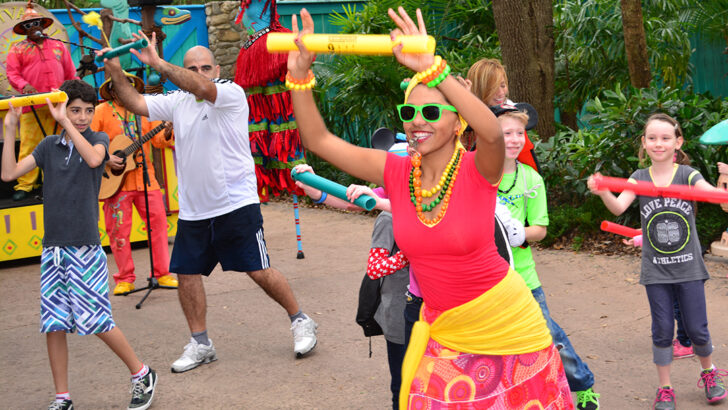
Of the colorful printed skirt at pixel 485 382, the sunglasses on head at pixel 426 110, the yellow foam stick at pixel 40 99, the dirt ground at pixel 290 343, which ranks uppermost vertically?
the sunglasses on head at pixel 426 110

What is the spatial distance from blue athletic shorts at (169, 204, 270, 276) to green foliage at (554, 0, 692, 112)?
616 cm

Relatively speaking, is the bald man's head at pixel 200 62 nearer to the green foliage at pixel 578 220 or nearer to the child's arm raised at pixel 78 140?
the child's arm raised at pixel 78 140

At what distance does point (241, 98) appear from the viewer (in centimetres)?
521

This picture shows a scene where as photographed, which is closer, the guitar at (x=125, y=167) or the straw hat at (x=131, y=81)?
the guitar at (x=125, y=167)

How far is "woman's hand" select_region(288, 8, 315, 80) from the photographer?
2.55 m

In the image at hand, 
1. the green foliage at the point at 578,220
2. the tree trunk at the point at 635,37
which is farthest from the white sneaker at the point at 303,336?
the tree trunk at the point at 635,37

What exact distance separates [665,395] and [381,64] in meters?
7.69

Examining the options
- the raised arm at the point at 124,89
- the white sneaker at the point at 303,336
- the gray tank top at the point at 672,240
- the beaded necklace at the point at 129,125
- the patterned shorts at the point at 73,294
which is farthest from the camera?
the beaded necklace at the point at 129,125

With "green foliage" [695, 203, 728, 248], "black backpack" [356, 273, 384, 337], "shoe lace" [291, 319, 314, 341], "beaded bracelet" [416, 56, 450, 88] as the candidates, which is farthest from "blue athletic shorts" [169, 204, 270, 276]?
"green foliage" [695, 203, 728, 248]

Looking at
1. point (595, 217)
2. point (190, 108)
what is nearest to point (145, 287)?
point (190, 108)

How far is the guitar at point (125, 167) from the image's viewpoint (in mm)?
6777

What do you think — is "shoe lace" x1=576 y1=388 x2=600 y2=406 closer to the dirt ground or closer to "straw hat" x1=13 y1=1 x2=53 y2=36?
the dirt ground

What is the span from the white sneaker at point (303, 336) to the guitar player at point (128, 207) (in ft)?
7.85

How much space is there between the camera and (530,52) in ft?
29.5
